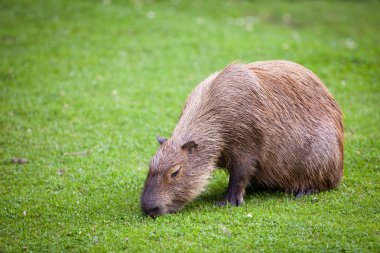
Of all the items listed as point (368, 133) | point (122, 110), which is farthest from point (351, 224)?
point (122, 110)

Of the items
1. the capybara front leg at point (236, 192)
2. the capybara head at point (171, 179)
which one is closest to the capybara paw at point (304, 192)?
the capybara front leg at point (236, 192)

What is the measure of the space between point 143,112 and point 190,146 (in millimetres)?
3710

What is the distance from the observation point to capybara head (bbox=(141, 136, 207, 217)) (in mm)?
5758

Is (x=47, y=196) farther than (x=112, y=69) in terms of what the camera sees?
No

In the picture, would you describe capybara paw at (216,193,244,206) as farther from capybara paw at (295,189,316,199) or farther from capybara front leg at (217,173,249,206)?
capybara paw at (295,189,316,199)

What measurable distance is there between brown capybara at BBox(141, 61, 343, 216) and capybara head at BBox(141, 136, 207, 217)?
0.01 m

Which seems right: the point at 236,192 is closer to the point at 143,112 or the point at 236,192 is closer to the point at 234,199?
the point at 234,199

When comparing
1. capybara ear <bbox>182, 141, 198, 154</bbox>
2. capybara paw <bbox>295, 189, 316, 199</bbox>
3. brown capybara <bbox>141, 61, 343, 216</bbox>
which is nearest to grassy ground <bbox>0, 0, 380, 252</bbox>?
capybara paw <bbox>295, 189, 316, 199</bbox>

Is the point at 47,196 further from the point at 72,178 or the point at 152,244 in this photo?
the point at 152,244

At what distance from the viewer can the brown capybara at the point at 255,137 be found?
609cm

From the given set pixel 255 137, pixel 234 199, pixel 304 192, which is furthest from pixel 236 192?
pixel 304 192

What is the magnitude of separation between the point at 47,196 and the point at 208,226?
241 centimetres

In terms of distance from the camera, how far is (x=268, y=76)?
21.6ft

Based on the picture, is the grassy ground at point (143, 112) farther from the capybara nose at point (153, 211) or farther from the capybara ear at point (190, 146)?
the capybara ear at point (190, 146)
